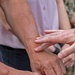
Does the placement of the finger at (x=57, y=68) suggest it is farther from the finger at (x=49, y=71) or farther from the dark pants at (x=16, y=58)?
the dark pants at (x=16, y=58)

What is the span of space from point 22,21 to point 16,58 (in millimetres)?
244

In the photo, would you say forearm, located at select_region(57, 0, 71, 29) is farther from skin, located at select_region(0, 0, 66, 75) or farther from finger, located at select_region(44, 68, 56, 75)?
finger, located at select_region(44, 68, 56, 75)

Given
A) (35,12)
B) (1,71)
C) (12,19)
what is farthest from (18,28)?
(1,71)

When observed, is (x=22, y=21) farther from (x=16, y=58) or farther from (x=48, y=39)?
(x=16, y=58)

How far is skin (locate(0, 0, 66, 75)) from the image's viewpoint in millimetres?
1075

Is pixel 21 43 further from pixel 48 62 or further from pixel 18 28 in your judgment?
pixel 48 62

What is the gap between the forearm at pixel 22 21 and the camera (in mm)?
1139

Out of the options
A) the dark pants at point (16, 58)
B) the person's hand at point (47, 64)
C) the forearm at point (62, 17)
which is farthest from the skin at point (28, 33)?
the forearm at point (62, 17)

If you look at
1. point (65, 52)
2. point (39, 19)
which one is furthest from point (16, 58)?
point (65, 52)

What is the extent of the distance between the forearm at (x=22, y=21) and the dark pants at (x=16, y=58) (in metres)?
0.15

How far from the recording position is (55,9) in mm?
1420

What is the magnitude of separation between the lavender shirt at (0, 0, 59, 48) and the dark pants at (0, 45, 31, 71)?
0.13 ft

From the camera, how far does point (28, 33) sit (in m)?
1.14

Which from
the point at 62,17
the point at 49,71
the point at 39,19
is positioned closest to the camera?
the point at 49,71
